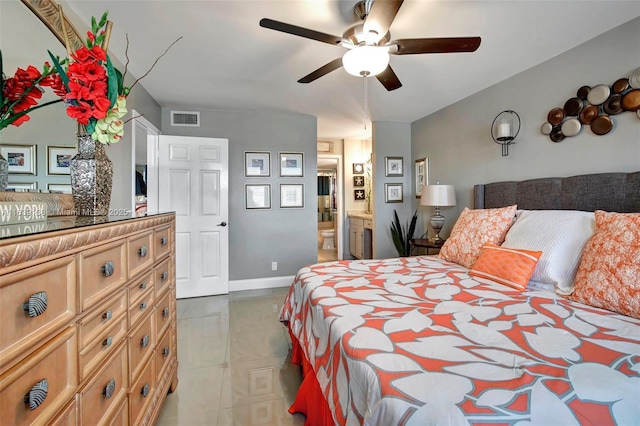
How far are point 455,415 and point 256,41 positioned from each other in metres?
2.37

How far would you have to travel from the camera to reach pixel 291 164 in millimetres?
3885

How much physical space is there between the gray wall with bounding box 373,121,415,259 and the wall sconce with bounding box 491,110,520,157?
Answer: 60.6 inches

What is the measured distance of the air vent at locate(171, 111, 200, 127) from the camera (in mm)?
3493

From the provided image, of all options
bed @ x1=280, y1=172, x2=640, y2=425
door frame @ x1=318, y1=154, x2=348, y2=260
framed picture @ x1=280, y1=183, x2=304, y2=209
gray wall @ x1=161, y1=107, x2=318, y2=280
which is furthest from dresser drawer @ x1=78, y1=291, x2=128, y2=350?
door frame @ x1=318, y1=154, x2=348, y2=260

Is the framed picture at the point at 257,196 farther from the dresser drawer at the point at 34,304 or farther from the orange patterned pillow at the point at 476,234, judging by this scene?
the dresser drawer at the point at 34,304

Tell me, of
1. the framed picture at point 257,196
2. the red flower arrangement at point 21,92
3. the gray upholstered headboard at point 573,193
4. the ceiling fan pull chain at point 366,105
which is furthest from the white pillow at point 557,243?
the framed picture at point 257,196

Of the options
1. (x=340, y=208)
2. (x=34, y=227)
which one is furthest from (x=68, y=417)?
(x=340, y=208)

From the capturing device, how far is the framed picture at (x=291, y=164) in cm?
385

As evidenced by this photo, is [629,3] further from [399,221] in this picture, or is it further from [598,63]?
[399,221]

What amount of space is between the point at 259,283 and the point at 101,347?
9.84 ft

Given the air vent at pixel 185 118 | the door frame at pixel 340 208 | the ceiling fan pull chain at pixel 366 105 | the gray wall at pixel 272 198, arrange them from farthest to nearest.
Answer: the door frame at pixel 340 208 → the gray wall at pixel 272 198 → the air vent at pixel 185 118 → the ceiling fan pull chain at pixel 366 105

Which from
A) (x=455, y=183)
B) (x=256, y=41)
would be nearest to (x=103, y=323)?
(x=256, y=41)

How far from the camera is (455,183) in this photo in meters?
3.37

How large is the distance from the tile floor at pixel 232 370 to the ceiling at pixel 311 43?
2.39m
